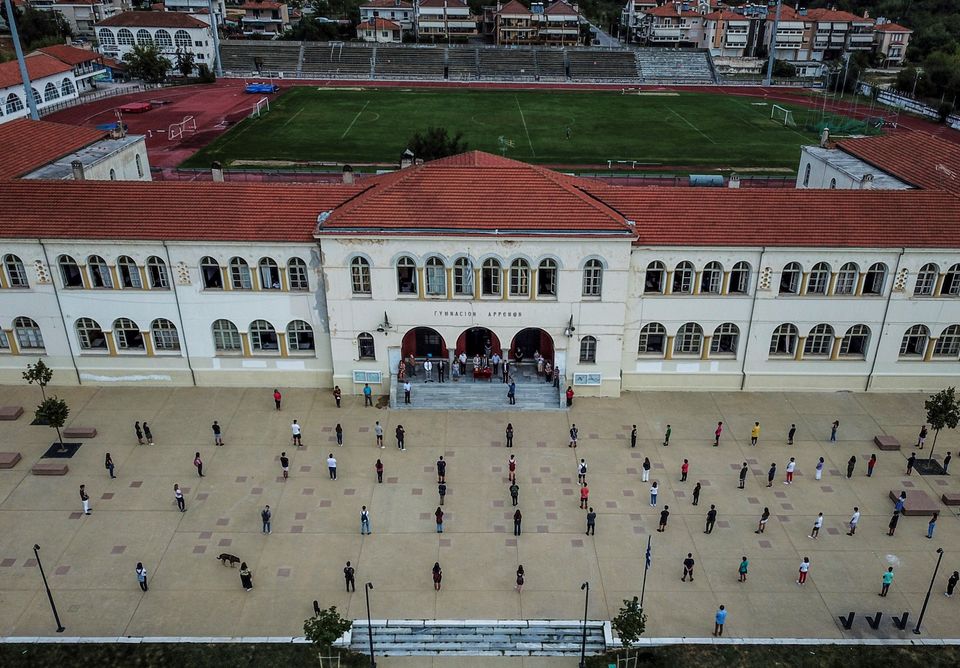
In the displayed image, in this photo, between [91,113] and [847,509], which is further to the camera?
[91,113]

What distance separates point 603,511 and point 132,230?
27496mm

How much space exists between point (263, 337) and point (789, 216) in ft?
94.7

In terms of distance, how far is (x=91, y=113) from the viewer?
341ft

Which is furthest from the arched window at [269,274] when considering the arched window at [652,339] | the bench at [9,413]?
the arched window at [652,339]

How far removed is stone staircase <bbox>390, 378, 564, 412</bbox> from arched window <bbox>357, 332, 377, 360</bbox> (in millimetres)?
1820

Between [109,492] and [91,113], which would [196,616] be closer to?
[109,492]

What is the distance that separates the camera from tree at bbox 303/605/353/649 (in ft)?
78.6

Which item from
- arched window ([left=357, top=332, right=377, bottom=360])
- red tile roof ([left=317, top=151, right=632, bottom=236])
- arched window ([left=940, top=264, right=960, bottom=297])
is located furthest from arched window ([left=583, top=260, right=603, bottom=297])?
arched window ([left=940, top=264, right=960, bottom=297])

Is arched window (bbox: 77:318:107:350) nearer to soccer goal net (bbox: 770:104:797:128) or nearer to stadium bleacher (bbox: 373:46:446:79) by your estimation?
soccer goal net (bbox: 770:104:797:128)

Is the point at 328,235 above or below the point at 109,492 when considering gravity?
above

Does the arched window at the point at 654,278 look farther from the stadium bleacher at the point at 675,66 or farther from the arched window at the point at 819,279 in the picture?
the stadium bleacher at the point at 675,66

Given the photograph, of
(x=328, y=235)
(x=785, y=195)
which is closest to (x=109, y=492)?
(x=328, y=235)

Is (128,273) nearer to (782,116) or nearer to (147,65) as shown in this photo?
(147,65)

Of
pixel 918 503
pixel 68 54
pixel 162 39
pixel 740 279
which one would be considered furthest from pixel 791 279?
pixel 162 39
